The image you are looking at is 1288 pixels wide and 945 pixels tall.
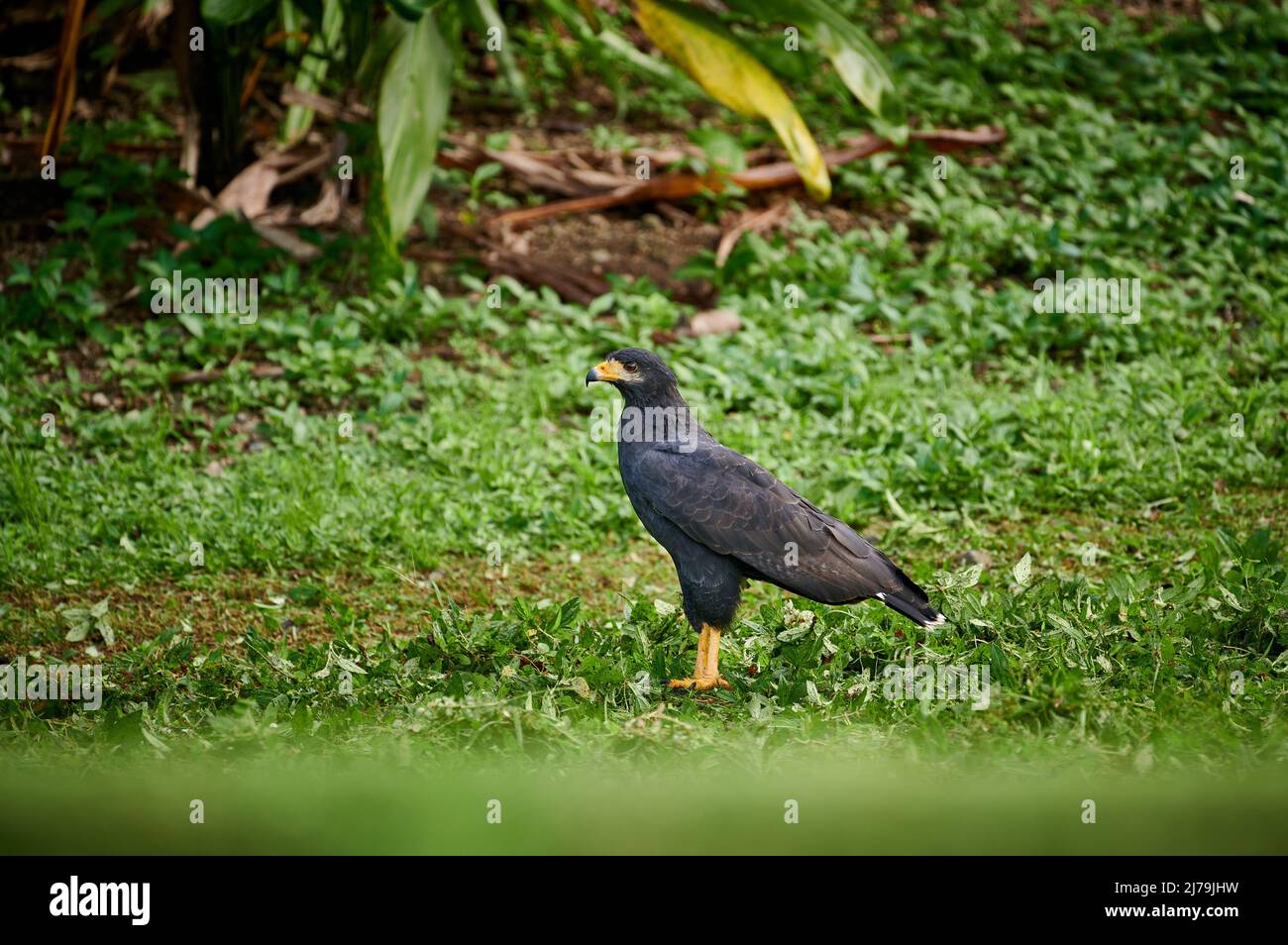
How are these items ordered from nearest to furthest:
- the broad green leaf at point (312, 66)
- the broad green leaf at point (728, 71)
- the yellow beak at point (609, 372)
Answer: the yellow beak at point (609, 372), the broad green leaf at point (728, 71), the broad green leaf at point (312, 66)

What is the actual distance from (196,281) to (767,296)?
11.4ft

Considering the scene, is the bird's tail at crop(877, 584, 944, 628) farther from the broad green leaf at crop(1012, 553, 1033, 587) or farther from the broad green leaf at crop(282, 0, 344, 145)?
the broad green leaf at crop(282, 0, 344, 145)

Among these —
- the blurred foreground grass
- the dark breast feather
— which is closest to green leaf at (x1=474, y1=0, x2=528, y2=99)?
the dark breast feather

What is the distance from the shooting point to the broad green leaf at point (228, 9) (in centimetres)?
693

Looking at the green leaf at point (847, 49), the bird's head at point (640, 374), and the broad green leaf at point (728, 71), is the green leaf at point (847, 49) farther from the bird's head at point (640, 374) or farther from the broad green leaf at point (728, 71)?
the bird's head at point (640, 374)

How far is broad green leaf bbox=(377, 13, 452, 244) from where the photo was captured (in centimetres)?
736

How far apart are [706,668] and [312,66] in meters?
6.85

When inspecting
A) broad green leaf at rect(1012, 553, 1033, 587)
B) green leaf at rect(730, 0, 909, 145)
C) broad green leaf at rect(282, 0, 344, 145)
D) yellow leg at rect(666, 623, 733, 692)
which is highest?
broad green leaf at rect(282, 0, 344, 145)

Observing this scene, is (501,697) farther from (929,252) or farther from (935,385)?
(929,252)

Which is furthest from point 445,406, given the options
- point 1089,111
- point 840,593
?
point 1089,111

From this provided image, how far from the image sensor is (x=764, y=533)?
4.66m

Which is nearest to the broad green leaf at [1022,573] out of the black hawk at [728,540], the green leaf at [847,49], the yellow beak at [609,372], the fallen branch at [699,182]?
the black hawk at [728,540]

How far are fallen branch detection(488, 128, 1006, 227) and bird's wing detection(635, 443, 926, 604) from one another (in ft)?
15.7

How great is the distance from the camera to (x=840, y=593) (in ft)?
15.0
